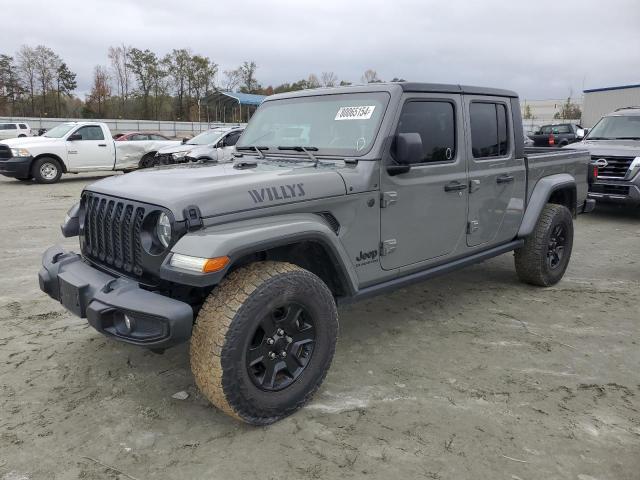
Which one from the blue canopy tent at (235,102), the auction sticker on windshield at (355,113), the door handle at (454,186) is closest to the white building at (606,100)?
the blue canopy tent at (235,102)

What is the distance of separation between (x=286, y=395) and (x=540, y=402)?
60.4 inches

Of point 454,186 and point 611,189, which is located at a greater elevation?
point 454,186

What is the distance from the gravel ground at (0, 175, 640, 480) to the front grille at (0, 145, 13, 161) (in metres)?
9.97

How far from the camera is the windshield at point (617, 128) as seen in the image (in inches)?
380

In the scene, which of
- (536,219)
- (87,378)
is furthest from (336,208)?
(536,219)

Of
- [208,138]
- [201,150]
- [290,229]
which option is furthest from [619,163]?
[208,138]

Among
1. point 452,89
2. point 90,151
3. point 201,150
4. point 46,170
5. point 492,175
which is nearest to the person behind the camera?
point 452,89

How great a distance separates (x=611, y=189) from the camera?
8883 millimetres

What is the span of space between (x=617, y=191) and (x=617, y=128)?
1860mm

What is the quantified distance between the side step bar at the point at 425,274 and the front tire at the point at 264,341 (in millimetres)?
421

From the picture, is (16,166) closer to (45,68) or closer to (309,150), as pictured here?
(309,150)

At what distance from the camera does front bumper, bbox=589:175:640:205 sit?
8.57 metres

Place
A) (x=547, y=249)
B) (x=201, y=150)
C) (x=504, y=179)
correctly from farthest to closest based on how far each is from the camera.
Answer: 1. (x=201, y=150)
2. (x=547, y=249)
3. (x=504, y=179)

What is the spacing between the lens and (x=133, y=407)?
2967 millimetres
